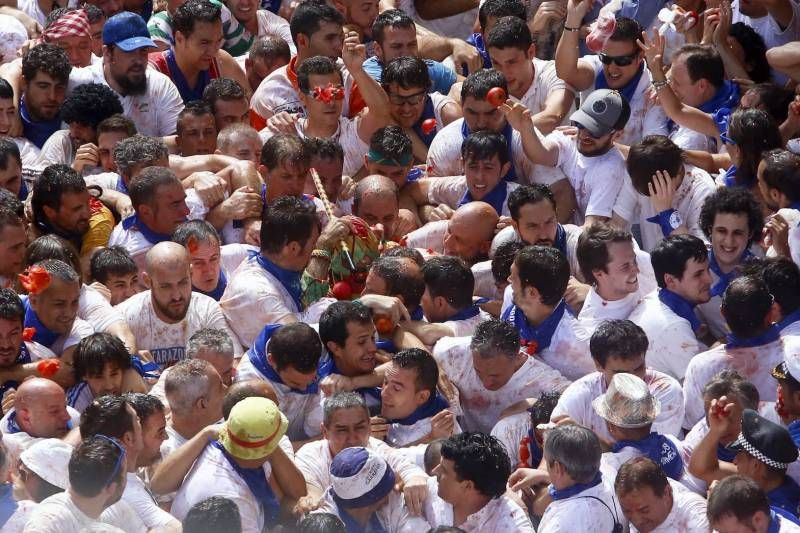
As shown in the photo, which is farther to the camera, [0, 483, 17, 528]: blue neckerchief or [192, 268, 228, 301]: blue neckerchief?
[192, 268, 228, 301]: blue neckerchief

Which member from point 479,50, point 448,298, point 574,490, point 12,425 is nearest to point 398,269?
point 448,298

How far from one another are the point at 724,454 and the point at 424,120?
3389mm

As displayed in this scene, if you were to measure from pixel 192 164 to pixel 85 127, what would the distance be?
0.72m

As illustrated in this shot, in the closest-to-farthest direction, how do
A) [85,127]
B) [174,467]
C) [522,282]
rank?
[174,467] → [522,282] → [85,127]

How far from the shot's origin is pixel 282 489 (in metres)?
7.04

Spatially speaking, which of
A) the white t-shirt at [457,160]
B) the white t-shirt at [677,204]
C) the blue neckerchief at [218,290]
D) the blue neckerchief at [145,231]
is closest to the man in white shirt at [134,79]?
the blue neckerchief at [145,231]

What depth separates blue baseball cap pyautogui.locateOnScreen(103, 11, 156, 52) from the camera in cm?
996

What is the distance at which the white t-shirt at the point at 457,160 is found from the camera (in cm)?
934

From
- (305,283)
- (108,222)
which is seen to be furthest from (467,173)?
(108,222)

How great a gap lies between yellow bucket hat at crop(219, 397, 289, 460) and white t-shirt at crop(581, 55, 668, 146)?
3572 mm

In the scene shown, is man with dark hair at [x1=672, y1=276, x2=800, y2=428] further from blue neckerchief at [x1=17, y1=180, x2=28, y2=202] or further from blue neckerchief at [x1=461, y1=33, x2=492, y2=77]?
blue neckerchief at [x1=17, y1=180, x2=28, y2=202]

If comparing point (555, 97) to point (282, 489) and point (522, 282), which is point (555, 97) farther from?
point (282, 489)

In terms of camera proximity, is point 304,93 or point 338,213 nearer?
point 338,213

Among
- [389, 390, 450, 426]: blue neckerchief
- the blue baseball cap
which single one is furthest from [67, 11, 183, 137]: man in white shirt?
[389, 390, 450, 426]: blue neckerchief
